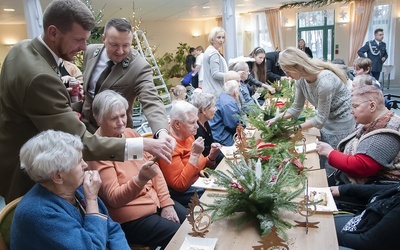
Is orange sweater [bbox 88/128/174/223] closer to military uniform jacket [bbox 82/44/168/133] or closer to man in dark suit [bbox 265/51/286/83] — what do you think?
military uniform jacket [bbox 82/44/168/133]

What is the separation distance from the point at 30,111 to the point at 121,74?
34.1 inches

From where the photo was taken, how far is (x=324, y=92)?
2.84 metres

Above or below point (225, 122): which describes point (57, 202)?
above

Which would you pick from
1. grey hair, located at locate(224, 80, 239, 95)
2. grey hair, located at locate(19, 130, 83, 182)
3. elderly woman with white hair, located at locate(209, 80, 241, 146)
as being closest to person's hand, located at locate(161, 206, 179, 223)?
grey hair, located at locate(19, 130, 83, 182)

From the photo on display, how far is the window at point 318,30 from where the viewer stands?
1192 centimetres

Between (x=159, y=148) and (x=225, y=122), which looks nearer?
(x=159, y=148)

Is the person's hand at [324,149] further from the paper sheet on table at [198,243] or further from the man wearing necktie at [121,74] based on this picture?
the paper sheet on table at [198,243]

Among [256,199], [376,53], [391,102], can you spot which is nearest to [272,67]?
[391,102]

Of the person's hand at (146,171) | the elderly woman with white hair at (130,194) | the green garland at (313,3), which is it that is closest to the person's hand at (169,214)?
the elderly woman with white hair at (130,194)

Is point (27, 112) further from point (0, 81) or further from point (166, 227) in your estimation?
point (166, 227)

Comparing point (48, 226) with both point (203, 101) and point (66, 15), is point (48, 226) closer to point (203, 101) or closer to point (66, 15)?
point (66, 15)

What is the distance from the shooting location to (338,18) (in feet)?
38.2

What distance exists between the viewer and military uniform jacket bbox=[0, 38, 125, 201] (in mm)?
1384

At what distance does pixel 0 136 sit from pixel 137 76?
93cm
